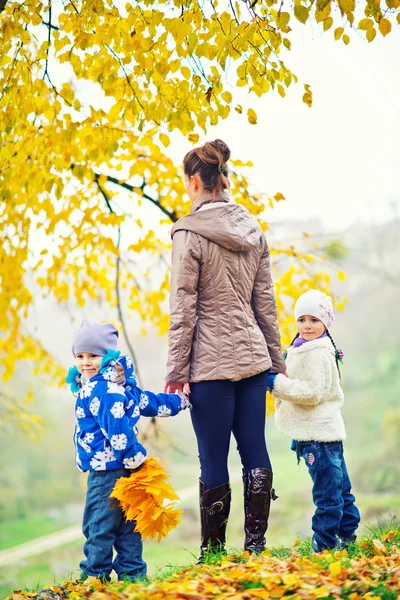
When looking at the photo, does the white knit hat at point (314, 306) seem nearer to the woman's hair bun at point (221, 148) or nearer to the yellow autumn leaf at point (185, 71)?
the woman's hair bun at point (221, 148)

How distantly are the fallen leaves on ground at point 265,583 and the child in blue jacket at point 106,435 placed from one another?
17 cm

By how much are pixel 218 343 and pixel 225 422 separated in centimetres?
34

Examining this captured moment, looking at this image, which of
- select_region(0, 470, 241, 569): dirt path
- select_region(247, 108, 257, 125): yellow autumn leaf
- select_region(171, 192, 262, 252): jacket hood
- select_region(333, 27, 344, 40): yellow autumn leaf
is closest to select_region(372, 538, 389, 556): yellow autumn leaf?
select_region(171, 192, 262, 252): jacket hood

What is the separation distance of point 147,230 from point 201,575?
11.9 ft

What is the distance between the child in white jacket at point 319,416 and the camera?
360 centimetres

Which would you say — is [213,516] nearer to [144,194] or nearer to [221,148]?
[221,148]

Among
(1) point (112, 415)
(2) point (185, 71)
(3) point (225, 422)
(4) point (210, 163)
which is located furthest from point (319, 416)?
(2) point (185, 71)

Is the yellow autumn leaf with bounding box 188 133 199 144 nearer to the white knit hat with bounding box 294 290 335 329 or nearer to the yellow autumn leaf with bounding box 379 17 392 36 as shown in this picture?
the white knit hat with bounding box 294 290 335 329

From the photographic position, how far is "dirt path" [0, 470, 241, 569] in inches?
563

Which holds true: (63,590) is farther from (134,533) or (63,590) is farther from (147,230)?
(147,230)

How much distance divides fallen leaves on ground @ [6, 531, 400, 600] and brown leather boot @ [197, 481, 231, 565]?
0.10 metres

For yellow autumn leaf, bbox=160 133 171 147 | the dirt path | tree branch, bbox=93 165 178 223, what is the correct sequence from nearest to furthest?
yellow autumn leaf, bbox=160 133 171 147
tree branch, bbox=93 165 178 223
the dirt path

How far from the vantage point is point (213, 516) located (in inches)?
128

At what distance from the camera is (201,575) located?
9.65ft
